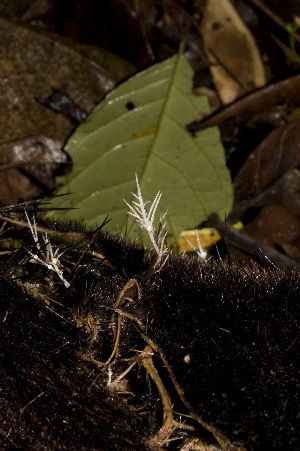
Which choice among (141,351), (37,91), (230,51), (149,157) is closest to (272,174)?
(149,157)

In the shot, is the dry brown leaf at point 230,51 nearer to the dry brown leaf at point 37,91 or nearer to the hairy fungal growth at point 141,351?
the dry brown leaf at point 37,91

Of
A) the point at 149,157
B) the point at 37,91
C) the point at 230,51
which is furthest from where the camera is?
the point at 230,51

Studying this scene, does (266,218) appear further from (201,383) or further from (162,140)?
(201,383)

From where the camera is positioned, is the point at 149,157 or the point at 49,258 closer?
the point at 49,258

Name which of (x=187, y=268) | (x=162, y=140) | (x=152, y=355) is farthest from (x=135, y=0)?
(x=152, y=355)

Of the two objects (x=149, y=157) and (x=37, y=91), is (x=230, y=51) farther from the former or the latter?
(x=37, y=91)

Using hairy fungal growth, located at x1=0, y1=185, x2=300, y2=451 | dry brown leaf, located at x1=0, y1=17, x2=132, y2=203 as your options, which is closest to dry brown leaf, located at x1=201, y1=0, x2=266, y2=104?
dry brown leaf, located at x1=0, y1=17, x2=132, y2=203

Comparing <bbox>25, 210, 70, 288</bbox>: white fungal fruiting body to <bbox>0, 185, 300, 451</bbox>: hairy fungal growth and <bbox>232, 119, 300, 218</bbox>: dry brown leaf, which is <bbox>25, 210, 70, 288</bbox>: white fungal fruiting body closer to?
<bbox>0, 185, 300, 451</bbox>: hairy fungal growth
